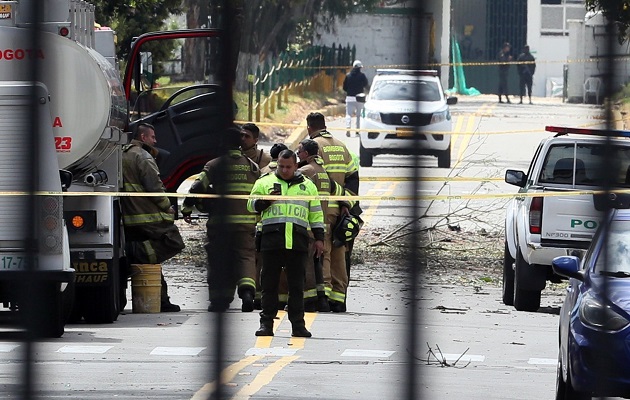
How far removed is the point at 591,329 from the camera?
6.83m

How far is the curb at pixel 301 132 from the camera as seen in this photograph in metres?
26.0

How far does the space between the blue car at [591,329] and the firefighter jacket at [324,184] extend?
3.55 meters

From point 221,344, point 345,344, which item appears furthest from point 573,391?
point 221,344

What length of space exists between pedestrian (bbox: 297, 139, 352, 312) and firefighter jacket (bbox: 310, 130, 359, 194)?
207 millimetres

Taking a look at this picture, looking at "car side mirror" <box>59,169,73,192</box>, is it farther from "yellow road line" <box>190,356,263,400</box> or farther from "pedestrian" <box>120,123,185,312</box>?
"yellow road line" <box>190,356,263,400</box>

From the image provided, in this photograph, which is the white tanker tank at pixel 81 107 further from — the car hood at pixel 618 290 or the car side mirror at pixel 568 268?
the car hood at pixel 618 290

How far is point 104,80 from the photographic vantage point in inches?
396

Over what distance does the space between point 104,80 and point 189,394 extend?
2922 mm

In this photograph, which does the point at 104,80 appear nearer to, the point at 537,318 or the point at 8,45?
the point at 8,45

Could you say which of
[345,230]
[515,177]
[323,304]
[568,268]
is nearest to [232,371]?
[568,268]

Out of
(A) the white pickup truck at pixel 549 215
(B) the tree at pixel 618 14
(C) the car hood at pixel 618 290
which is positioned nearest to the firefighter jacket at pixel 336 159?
(A) the white pickup truck at pixel 549 215

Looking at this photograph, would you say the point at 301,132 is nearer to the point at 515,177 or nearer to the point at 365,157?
the point at 365,157

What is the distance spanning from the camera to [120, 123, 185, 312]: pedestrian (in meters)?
11.3

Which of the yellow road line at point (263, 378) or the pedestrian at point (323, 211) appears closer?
the yellow road line at point (263, 378)
